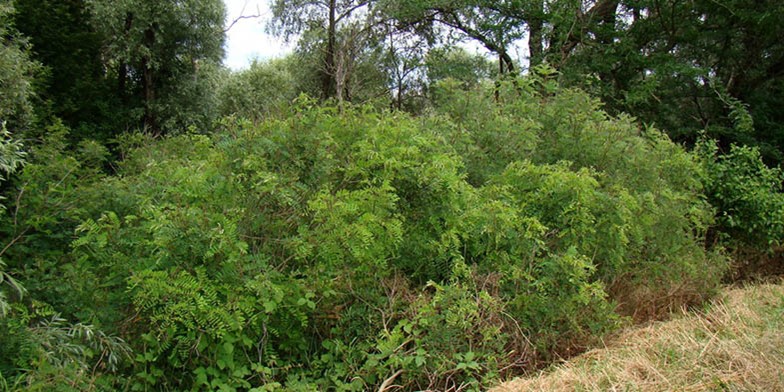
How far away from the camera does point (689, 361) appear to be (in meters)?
2.95

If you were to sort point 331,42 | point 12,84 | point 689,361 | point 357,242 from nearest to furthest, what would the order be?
point 689,361, point 357,242, point 12,84, point 331,42

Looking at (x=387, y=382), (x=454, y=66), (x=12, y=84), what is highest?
(x=454, y=66)

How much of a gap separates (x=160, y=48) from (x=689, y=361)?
14067 millimetres

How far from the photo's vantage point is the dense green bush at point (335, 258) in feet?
10.7

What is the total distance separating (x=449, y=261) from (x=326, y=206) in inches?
43.9

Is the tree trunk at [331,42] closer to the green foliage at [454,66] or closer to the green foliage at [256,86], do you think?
the green foliage at [256,86]

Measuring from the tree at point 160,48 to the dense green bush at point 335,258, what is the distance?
A: 30.5 feet

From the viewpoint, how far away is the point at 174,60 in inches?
569

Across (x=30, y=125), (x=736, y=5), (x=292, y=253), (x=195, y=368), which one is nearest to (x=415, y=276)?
(x=292, y=253)

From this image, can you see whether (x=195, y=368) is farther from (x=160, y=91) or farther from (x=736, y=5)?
(x=160, y=91)

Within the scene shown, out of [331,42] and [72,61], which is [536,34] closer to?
[331,42]

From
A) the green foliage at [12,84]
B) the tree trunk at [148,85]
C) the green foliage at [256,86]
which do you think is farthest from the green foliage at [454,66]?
the green foliage at [12,84]

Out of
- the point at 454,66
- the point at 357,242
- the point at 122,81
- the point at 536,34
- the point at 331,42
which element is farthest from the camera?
the point at 331,42

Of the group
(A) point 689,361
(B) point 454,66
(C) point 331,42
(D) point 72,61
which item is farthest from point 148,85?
(A) point 689,361
